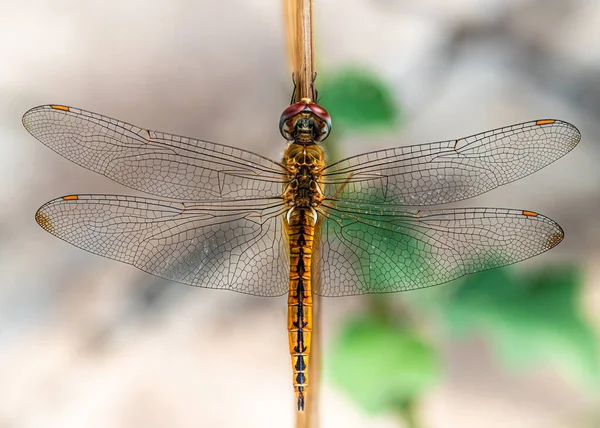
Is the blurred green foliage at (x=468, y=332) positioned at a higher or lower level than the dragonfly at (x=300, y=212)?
lower

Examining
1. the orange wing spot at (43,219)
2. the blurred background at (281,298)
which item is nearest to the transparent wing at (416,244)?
the blurred background at (281,298)

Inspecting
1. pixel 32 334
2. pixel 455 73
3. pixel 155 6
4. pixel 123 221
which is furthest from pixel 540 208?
pixel 32 334

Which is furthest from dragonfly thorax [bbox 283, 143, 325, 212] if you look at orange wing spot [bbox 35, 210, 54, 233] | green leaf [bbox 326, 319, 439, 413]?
orange wing spot [bbox 35, 210, 54, 233]

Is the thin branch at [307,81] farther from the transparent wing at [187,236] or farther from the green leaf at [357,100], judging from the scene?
the transparent wing at [187,236]

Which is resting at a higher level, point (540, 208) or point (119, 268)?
point (540, 208)

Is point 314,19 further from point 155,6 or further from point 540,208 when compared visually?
point 540,208

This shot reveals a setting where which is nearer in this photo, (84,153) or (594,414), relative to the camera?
(84,153)
